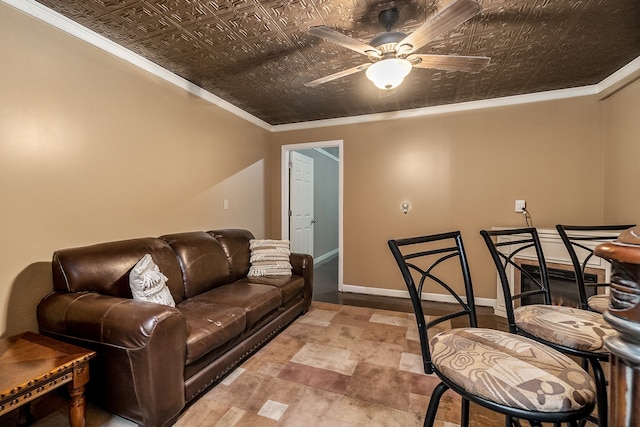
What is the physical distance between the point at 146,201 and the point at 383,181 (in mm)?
2812

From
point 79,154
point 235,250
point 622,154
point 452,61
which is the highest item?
point 452,61

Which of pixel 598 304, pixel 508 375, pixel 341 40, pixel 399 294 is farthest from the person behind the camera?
pixel 399 294

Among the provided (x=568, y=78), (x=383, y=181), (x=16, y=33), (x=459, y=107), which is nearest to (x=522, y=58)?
(x=568, y=78)

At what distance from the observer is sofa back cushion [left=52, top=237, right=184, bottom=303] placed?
1.80 m

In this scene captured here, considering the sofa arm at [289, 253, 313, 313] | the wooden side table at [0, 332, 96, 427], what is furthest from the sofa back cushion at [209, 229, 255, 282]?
the wooden side table at [0, 332, 96, 427]

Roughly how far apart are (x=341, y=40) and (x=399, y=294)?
3.15 metres

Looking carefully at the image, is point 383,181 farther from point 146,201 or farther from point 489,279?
point 146,201

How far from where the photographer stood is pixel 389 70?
1.88 m

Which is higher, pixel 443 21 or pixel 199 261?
pixel 443 21

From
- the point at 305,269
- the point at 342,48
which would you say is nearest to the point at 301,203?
the point at 305,269

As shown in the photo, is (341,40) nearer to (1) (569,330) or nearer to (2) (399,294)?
(1) (569,330)

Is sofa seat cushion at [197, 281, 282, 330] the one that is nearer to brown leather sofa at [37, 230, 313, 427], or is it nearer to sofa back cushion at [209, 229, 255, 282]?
brown leather sofa at [37, 230, 313, 427]

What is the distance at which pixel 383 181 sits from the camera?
12.9 feet

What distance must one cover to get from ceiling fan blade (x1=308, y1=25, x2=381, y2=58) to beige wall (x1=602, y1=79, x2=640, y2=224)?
8.52ft
